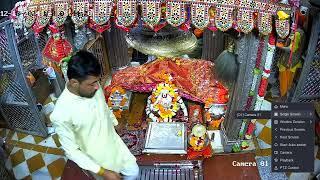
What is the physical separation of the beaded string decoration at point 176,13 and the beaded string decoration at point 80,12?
33.6 inches

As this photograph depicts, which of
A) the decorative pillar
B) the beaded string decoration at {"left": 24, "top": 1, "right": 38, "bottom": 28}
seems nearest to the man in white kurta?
the beaded string decoration at {"left": 24, "top": 1, "right": 38, "bottom": 28}

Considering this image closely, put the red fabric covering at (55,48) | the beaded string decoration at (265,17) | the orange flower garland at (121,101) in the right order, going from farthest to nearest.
Result: the orange flower garland at (121,101) → the red fabric covering at (55,48) → the beaded string decoration at (265,17)

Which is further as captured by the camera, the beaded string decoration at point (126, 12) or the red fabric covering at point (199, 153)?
the red fabric covering at point (199, 153)

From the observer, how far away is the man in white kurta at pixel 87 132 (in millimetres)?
2898

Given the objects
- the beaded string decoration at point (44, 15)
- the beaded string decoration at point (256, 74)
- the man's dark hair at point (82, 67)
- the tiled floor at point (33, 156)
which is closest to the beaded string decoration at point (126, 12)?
the beaded string decoration at point (44, 15)

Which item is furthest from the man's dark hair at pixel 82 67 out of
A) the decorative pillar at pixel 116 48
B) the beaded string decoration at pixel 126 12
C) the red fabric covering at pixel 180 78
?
the decorative pillar at pixel 116 48

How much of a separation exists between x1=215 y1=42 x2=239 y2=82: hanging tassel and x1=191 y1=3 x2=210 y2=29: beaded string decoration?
0.97 m

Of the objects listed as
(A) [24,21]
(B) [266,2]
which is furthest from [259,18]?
(A) [24,21]

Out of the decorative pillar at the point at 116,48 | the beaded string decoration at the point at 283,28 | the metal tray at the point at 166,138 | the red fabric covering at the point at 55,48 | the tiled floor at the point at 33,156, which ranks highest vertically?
the beaded string decoration at the point at 283,28

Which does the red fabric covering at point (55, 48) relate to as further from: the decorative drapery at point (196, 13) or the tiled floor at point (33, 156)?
the tiled floor at point (33, 156)

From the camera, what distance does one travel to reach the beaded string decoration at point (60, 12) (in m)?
3.78

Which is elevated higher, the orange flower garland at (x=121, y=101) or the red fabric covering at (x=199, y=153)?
the orange flower garland at (x=121, y=101)

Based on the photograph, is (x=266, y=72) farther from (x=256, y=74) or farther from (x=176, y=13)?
(x=176, y=13)

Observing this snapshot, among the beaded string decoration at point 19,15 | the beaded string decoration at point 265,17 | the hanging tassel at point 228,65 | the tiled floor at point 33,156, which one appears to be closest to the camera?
the beaded string decoration at point 265,17
